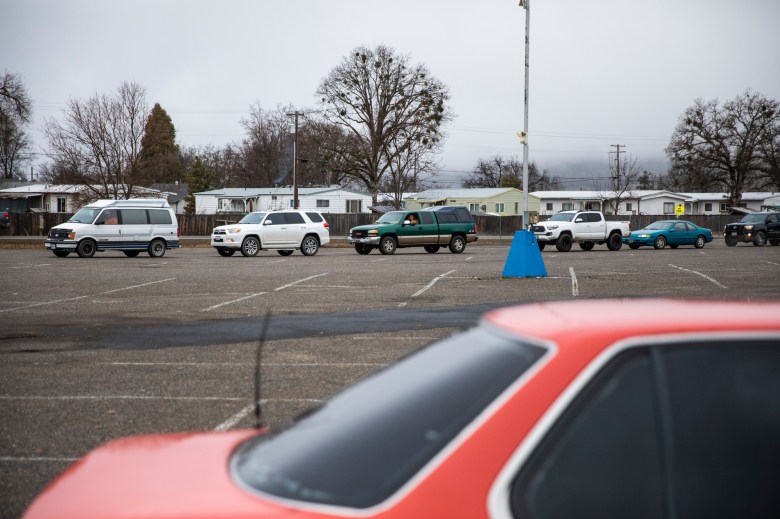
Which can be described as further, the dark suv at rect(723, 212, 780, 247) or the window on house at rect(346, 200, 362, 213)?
the window on house at rect(346, 200, 362, 213)

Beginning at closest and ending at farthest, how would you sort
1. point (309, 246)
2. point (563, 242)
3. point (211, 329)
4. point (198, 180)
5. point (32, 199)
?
point (211, 329), point (309, 246), point (563, 242), point (32, 199), point (198, 180)

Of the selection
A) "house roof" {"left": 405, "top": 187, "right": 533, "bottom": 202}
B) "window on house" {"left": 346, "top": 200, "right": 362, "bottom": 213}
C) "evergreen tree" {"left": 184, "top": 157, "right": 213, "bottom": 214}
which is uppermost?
"evergreen tree" {"left": 184, "top": 157, "right": 213, "bottom": 214}

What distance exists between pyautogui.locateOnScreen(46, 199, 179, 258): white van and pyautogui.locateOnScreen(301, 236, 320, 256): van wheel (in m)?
5.19

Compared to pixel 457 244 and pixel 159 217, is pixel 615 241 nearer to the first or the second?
pixel 457 244

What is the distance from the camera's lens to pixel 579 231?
4128 centimetres

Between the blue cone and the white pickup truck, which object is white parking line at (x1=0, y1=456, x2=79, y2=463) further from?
the white pickup truck

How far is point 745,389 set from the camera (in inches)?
95.7

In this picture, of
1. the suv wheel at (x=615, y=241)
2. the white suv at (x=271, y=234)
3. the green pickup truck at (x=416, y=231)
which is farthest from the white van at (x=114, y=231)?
the suv wheel at (x=615, y=241)

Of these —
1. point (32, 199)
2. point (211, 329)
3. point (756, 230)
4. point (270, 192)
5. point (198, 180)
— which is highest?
point (198, 180)

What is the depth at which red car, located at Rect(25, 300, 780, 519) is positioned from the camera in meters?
2.25

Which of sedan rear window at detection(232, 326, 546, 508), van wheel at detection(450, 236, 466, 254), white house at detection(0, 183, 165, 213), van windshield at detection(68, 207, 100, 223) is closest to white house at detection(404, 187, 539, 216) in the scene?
white house at detection(0, 183, 165, 213)

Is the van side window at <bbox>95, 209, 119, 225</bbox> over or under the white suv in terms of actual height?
over

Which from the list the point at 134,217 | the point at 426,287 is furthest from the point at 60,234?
the point at 426,287

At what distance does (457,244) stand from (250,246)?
9.17 metres
